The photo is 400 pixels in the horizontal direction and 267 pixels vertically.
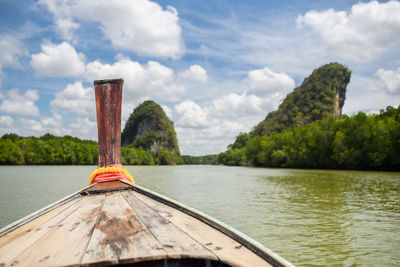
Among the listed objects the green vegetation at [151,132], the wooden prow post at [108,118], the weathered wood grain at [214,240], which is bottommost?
the weathered wood grain at [214,240]

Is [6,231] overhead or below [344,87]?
below

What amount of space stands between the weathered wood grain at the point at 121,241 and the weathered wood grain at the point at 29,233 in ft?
1.29

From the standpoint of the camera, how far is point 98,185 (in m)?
3.45

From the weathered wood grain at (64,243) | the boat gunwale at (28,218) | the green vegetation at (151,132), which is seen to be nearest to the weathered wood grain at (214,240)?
the weathered wood grain at (64,243)

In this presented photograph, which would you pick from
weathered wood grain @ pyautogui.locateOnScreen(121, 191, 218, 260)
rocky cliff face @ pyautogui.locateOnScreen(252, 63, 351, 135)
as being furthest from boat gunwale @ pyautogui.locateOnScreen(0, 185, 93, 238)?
rocky cliff face @ pyautogui.locateOnScreen(252, 63, 351, 135)

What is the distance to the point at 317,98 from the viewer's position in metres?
107

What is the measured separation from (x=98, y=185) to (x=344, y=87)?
126710mm

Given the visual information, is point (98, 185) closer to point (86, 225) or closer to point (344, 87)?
point (86, 225)

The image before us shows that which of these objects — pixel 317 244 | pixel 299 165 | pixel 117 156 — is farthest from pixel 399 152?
pixel 117 156

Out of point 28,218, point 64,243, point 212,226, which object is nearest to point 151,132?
point 28,218

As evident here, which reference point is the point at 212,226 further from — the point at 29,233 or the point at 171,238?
the point at 29,233

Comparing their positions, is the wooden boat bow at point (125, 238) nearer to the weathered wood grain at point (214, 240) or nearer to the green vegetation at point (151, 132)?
the weathered wood grain at point (214, 240)

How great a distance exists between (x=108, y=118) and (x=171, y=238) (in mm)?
2908

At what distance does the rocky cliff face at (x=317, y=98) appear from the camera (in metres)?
102
